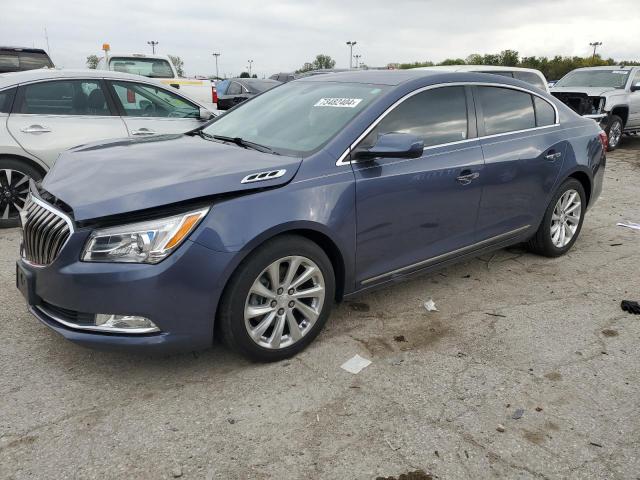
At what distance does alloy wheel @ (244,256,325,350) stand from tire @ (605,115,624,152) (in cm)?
1119

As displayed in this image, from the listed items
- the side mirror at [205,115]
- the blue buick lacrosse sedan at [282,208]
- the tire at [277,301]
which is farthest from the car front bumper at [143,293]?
the side mirror at [205,115]

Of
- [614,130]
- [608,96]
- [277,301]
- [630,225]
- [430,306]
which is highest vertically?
[608,96]

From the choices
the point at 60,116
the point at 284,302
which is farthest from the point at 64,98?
the point at 284,302

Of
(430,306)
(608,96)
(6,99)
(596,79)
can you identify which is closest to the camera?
(430,306)

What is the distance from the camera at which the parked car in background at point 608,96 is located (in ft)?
38.2

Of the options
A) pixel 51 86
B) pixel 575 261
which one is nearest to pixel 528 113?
pixel 575 261

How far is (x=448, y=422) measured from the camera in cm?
269

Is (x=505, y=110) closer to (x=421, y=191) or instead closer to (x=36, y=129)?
(x=421, y=191)

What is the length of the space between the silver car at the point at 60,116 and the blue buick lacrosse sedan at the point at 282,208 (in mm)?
2163

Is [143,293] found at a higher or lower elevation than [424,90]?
lower

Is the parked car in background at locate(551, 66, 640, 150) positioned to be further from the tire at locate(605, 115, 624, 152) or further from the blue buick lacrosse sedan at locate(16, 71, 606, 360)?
the blue buick lacrosse sedan at locate(16, 71, 606, 360)

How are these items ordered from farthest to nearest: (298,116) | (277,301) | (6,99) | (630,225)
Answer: (630,225) < (6,99) < (298,116) < (277,301)

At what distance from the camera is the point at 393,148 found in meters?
3.22

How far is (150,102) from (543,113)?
421cm
